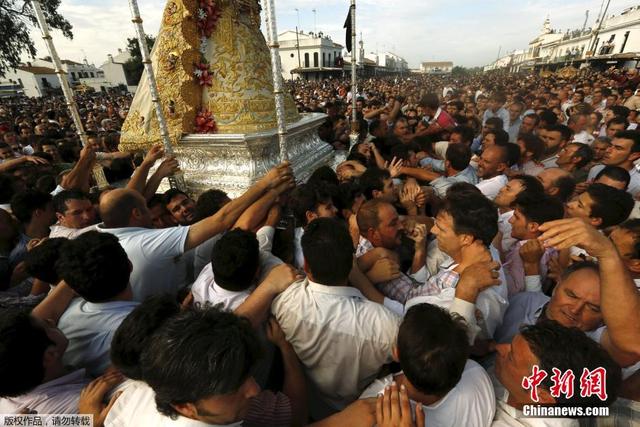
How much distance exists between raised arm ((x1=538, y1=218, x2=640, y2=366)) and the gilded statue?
13.1ft

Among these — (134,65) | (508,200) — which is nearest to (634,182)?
(508,200)

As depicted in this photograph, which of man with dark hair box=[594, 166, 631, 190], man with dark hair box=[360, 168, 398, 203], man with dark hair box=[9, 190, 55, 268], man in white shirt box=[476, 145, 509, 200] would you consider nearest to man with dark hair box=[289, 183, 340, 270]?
man with dark hair box=[360, 168, 398, 203]

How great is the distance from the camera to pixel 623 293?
141 cm

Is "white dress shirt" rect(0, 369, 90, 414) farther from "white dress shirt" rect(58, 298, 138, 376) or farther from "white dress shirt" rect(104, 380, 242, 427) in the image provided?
"white dress shirt" rect(104, 380, 242, 427)

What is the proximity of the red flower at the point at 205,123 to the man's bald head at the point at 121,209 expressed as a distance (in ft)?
7.70

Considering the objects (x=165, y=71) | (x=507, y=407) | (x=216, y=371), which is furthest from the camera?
(x=165, y=71)

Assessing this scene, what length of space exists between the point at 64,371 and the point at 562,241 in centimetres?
253

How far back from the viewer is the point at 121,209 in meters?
2.46

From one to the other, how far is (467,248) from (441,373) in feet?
3.32

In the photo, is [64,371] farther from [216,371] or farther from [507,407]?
[507,407]

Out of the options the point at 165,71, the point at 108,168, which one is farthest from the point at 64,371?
the point at 108,168

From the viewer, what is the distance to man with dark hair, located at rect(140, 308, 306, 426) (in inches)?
41.6

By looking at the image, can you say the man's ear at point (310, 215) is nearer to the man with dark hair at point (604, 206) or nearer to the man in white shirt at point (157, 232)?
the man in white shirt at point (157, 232)

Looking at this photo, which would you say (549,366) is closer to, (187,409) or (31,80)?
(187,409)
